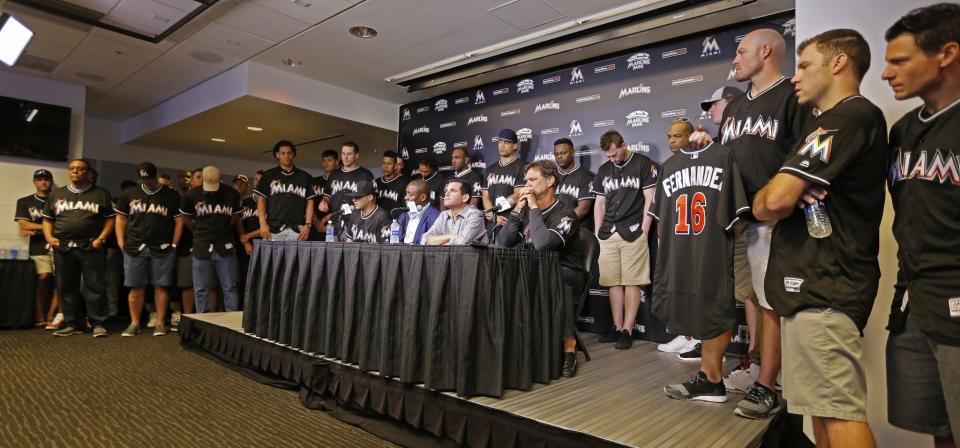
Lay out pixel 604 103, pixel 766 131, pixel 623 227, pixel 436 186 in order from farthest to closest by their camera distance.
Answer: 1. pixel 436 186
2. pixel 604 103
3. pixel 623 227
4. pixel 766 131

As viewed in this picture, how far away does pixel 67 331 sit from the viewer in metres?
4.72

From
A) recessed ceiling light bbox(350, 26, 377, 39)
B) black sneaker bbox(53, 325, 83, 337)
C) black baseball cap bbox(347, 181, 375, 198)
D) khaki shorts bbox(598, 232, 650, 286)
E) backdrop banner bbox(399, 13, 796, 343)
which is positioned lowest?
black sneaker bbox(53, 325, 83, 337)

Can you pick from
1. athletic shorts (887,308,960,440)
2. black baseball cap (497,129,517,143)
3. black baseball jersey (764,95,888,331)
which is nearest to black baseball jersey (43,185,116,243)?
black baseball cap (497,129,517,143)

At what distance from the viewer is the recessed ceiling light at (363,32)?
4.67 metres

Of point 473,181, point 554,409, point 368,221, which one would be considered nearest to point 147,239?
point 368,221

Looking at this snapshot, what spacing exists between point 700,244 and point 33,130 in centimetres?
816

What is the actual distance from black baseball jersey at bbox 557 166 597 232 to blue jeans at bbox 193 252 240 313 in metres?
3.46

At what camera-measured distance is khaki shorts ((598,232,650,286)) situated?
13.2 ft

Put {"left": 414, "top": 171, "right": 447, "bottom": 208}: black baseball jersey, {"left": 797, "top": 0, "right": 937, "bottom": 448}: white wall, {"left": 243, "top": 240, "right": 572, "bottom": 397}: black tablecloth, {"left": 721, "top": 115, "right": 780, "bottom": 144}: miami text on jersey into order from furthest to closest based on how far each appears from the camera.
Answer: {"left": 414, "top": 171, "right": 447, "bottom": 208}: black baseball jersey, {"left": 243, "top": 240, "right": 572, "bottom": 397}: black tablecloth, {"left": 721, "top": 115, "right": 780, "bottom": 144}: miami text on jersey, {"left": 797, "top": 0, "right": 937, "bottom": 448}: white wall

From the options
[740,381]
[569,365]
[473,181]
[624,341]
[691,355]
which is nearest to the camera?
[740,381]

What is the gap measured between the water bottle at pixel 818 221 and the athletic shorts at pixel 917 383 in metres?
0.33

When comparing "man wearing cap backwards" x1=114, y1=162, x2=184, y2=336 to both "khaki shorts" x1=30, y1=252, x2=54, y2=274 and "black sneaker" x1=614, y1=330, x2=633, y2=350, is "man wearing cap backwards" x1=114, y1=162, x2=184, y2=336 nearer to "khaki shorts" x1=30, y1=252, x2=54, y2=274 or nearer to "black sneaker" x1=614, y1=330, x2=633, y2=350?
"khaki shorts" x1=30, y1=252, x2=54, y2=274

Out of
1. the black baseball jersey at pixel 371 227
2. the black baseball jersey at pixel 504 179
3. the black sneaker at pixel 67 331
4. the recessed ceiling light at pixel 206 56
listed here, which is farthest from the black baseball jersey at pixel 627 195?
the black sneaker at pixel 67 331

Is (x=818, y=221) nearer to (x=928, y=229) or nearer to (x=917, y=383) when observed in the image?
(x=928, y=229)
